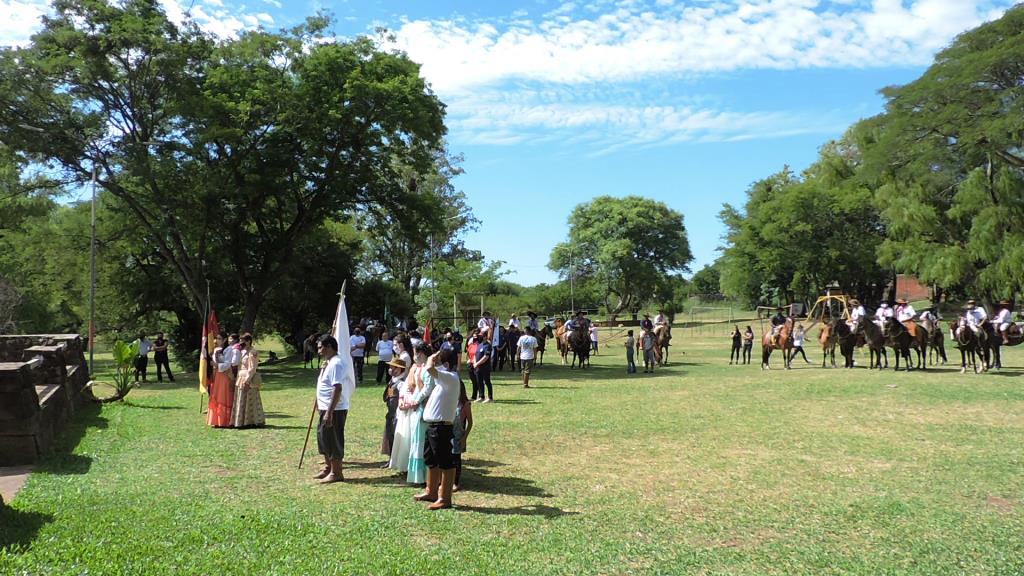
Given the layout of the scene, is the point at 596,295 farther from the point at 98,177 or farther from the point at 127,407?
the point at 127,407

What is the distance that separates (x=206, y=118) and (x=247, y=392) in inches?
547

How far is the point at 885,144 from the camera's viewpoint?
1431 inches

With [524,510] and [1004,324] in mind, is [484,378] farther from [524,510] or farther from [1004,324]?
[1004,324]

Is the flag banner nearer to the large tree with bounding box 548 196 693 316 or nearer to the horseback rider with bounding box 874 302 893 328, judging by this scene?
the horseback rider with bounding box 874 302 893 328

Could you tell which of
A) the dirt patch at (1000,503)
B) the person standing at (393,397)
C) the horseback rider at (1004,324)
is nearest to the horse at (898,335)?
the horseback rider at (1004,324)

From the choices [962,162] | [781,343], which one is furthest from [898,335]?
[962,162]

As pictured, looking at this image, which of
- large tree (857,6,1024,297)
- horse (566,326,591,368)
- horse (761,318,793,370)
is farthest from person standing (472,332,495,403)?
large tree (857,6,1024,297)

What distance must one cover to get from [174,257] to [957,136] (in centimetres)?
3442

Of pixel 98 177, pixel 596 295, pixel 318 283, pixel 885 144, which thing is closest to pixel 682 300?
pixel 596 295

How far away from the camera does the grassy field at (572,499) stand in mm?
5609

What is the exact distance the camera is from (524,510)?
704cm

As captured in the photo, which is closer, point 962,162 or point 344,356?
point 344,356

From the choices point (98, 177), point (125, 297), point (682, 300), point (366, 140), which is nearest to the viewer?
point (98, 177)

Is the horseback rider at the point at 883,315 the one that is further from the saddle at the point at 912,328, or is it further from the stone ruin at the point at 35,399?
the stone ruin at the point at 35,399
